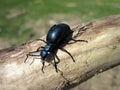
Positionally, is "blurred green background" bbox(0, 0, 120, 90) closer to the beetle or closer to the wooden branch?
the beetle

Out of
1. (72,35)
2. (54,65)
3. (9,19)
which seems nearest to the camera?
(54,65)

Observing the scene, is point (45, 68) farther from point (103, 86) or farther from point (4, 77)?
point (103, 86)

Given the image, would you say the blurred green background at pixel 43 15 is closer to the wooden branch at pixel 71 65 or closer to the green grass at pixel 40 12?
the green grass at pixel 40 12

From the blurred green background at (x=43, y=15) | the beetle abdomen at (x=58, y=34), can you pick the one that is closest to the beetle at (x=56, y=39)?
the beetle abdomen at (x=58, y=34)

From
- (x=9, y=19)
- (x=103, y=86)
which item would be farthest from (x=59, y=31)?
(x=9, y=19)

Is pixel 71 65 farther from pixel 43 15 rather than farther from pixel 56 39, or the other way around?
pixel 43 15

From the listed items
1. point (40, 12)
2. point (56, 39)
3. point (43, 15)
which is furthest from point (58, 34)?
point (40, 12)

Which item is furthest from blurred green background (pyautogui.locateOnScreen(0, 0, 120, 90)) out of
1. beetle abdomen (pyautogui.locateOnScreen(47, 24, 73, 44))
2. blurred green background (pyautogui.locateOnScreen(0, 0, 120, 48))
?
beetle abdomen (pyautogui.locateOnScreen(47, 24, 73, 44))
